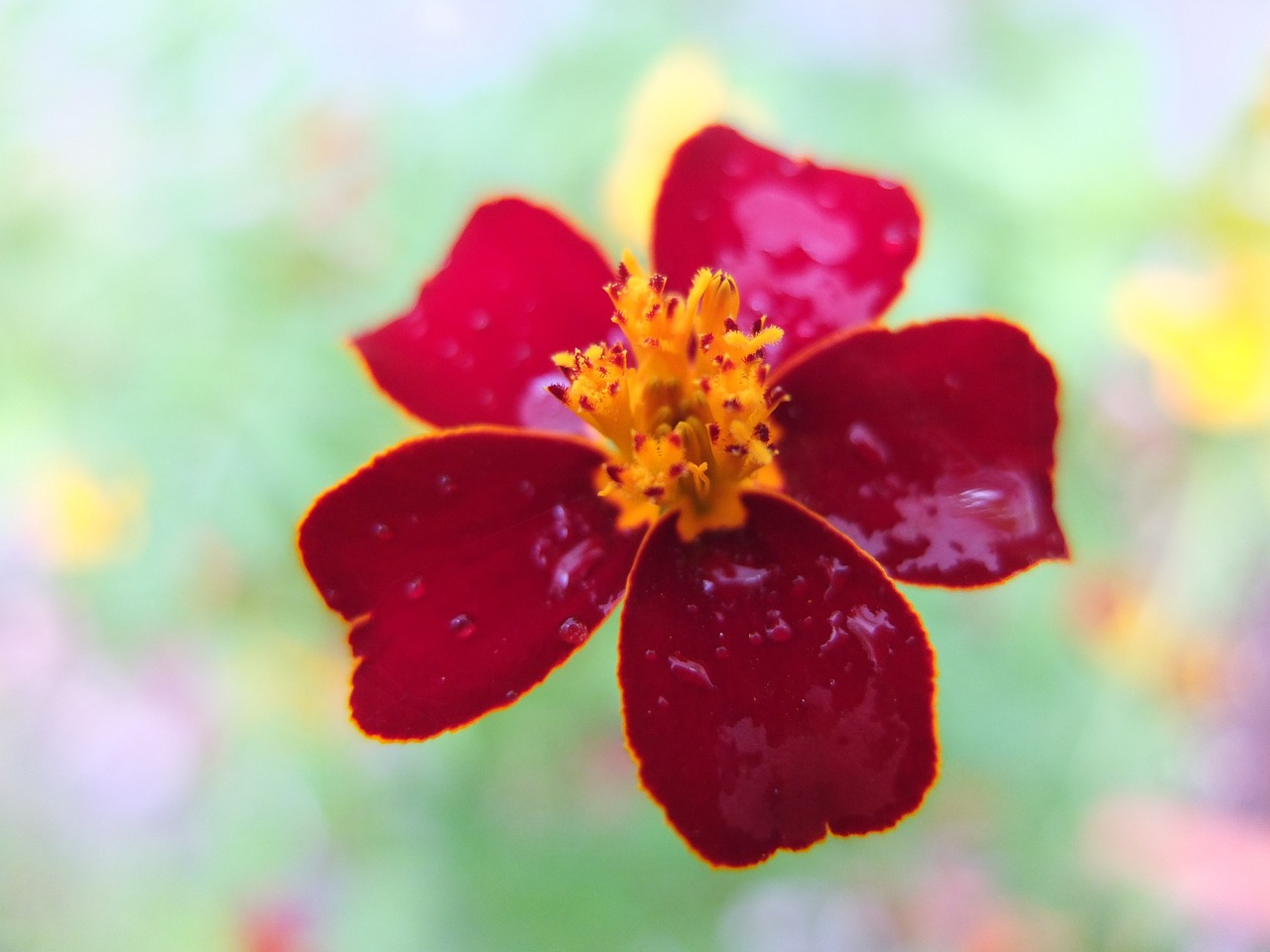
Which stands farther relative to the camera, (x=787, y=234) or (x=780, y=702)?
(x=787, y=234)

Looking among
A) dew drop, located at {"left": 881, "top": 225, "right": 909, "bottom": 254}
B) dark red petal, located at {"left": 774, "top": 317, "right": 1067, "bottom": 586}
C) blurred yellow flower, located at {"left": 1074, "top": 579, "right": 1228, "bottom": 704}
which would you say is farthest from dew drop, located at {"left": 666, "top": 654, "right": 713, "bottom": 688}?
blurred yellow flower, located at {"left": 1074, "top": 579, "right": 1228, "bottom": 704}

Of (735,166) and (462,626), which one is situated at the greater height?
(735,166)

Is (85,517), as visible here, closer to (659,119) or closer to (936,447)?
(659,119)

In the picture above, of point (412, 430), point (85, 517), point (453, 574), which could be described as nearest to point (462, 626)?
point (453, 574)

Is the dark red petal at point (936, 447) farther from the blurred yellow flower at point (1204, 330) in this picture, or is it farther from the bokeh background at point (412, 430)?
the blurred yellow flower at point (1204, 330)

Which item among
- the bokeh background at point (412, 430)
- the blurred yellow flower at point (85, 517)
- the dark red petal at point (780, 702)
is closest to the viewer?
the dark red petal at point (780, 702)

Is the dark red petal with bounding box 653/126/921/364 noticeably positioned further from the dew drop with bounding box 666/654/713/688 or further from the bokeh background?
the bokeh background

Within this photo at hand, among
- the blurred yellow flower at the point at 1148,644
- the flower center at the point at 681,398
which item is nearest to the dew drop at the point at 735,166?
the flower center at the point at 681,398
